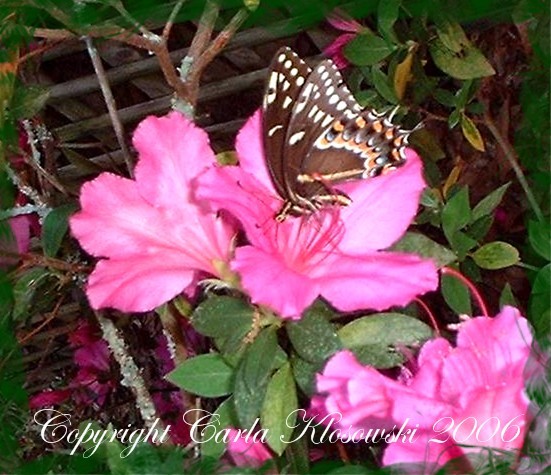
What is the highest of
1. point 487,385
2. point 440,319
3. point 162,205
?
point 162,205

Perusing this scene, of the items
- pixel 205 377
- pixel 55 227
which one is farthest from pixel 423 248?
pixel 55 227

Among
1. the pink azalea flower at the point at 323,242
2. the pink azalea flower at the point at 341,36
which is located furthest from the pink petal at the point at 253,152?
the pink azalea flower at the point at 341,36

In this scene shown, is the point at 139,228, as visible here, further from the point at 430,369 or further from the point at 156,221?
the point at 430,369

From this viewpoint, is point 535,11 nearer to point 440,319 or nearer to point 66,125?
point 440,319

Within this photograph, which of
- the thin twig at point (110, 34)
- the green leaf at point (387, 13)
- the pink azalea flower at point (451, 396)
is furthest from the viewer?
the green leaf at point (387, 13)

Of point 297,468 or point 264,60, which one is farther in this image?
point 264,60

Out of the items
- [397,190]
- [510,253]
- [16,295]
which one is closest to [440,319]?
[510,253]

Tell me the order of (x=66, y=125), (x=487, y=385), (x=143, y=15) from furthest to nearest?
(x=66, y=125) < (x=143, y=15) < (x=487, y=385)

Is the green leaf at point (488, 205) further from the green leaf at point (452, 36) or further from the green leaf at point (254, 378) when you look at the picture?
the green leaf at point (254, 378)
